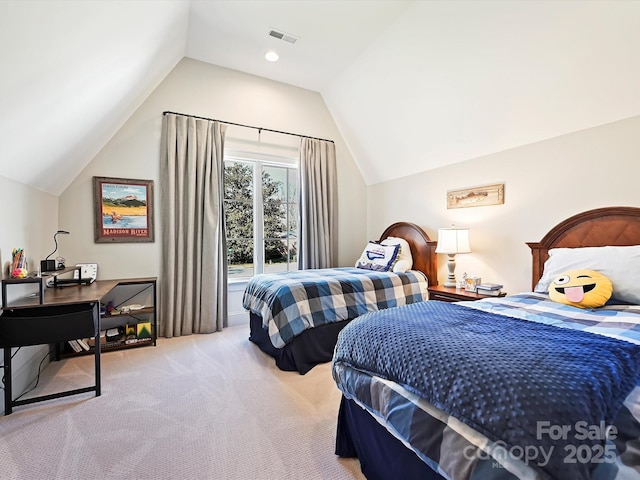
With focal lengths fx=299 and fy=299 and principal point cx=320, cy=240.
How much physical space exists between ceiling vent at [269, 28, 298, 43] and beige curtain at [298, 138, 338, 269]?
1.27 m

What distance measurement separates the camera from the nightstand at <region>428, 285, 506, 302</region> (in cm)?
287

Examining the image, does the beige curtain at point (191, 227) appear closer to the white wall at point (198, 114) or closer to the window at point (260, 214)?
the white wall at point (198, 114)

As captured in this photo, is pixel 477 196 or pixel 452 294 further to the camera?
pixel 477 196

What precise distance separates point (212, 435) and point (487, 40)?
352 cm

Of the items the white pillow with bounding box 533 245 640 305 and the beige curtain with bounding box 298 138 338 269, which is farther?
the beige curtain with bounding box 298 138 338 269

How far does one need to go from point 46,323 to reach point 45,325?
0.01m

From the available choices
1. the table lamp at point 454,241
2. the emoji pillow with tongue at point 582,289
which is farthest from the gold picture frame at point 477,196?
the emoji pillow with tongue at point 582,289

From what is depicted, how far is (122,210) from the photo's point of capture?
333cm

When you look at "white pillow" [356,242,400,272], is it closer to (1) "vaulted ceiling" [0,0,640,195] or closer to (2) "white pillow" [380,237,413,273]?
(2) "white pillow" [380,237,413,273]

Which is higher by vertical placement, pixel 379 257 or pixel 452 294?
pixel 379 257

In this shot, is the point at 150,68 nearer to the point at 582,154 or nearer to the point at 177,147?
the point at 177,147

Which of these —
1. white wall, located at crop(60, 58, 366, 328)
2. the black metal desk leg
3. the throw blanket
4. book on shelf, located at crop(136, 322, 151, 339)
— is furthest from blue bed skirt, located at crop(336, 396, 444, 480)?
white wall, located at crop(60, 58, 366, 328)

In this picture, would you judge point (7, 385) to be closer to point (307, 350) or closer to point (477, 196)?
point (307, 350)


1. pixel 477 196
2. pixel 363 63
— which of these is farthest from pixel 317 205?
pixel 477 196
